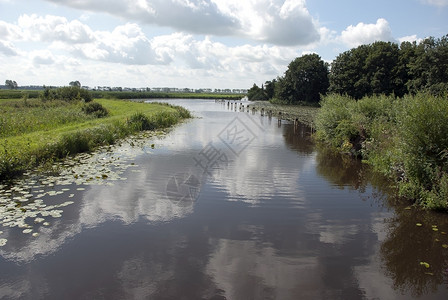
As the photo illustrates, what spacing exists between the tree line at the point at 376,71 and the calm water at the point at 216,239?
2447 cm

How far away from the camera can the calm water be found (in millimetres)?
6832

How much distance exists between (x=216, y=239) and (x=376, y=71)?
58543 mm

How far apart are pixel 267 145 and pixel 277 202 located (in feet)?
42.8

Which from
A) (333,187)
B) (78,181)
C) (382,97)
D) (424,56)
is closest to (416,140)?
(333,187)

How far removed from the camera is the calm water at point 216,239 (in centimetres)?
683

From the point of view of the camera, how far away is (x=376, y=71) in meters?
57.9

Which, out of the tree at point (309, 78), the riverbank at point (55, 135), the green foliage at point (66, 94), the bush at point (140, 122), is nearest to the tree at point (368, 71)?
the tree at point (309, 78)

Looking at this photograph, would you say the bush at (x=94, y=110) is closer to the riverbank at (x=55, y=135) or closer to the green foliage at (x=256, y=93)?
the riverbank at (x=55, y=135)

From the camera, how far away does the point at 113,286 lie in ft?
22.0

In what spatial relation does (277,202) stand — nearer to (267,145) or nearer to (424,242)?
(424,242)

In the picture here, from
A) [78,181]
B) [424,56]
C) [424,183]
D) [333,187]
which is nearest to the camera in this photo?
[424,183]

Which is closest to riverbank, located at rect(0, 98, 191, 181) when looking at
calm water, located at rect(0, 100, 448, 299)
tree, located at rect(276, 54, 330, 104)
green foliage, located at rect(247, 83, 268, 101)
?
calm water, located at rect(0, 100, 448, 299)

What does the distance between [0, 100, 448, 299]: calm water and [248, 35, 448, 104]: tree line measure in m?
24.5

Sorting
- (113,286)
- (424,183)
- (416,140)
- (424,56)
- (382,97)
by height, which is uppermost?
(424,56)
